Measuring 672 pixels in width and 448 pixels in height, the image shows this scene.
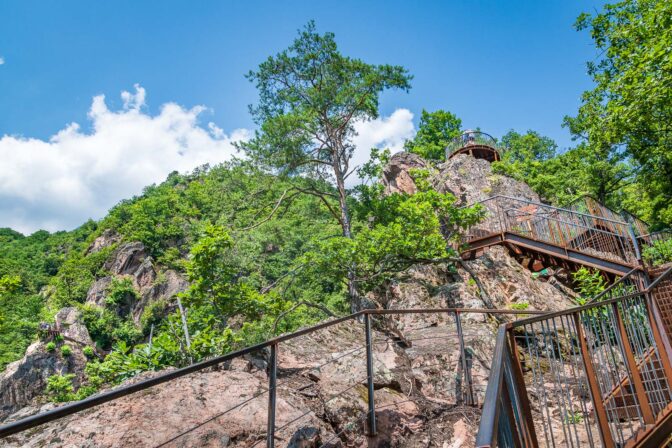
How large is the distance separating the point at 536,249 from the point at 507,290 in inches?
60.0

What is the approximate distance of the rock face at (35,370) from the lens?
2070 cm

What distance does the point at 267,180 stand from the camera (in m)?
13.0

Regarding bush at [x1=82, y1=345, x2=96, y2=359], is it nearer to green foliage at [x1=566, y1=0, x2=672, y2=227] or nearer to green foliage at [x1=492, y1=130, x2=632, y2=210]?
green foliage at [x1=492, y1=130, x2=632, y2=210]

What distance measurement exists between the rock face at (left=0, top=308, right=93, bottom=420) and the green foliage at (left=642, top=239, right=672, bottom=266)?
2713 cm

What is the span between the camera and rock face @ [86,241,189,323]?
33344 mm

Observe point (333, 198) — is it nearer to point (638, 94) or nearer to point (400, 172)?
point (400, 172)

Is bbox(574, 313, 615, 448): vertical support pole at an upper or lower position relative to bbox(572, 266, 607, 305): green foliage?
lower

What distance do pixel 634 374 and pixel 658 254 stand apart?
9054mm

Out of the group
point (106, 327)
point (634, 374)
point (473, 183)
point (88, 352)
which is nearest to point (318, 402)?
point (634, 374)

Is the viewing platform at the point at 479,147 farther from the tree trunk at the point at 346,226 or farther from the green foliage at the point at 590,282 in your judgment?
the green foliage at the point at 590,282

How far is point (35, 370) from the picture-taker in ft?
73.0

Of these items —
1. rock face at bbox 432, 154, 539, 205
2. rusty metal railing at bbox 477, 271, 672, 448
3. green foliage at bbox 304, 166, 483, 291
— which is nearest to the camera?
rusty metal railing at bbox 477, 271, 672, 448

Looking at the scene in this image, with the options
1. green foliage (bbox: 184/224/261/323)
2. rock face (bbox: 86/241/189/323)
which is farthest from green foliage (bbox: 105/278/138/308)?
green foliage (bbox: 184/224/261/323)

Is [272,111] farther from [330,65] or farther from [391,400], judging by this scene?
[391,400]
